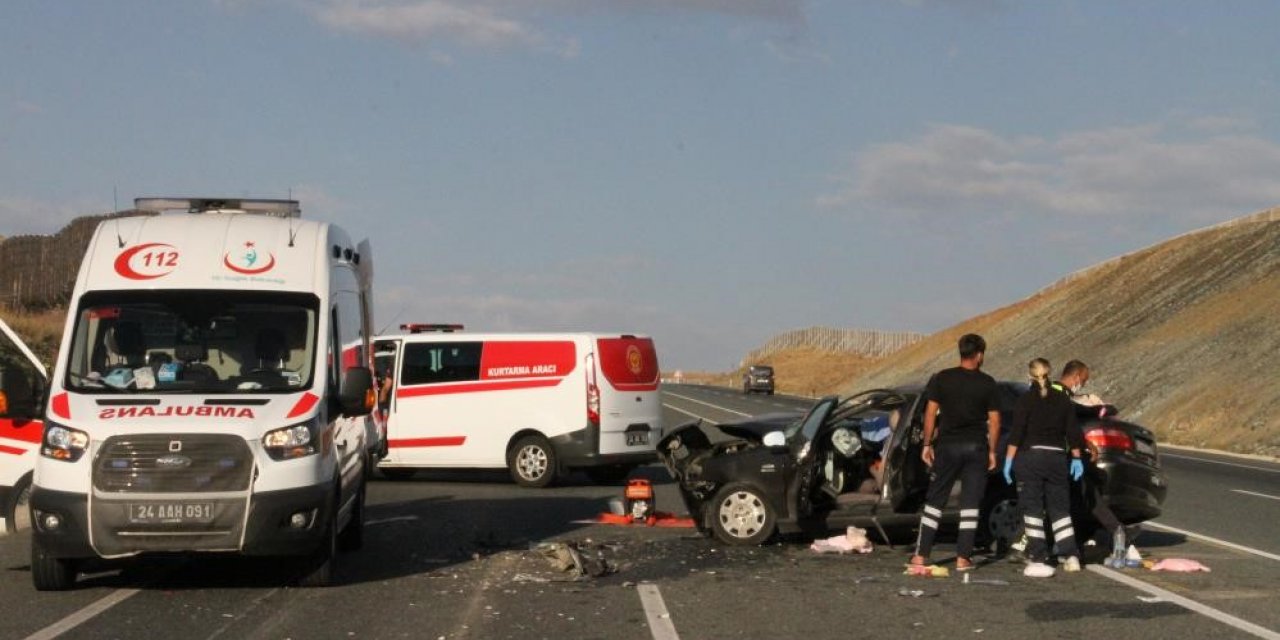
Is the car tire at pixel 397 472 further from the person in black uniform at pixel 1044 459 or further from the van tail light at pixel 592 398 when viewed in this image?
A: the person in black uniform at pixel 1044 459

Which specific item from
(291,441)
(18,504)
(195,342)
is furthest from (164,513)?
(18,504)

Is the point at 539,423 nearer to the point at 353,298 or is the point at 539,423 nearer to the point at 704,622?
the point at 353,298

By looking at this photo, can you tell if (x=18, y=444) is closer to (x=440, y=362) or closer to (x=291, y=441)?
(x=291, y=441)

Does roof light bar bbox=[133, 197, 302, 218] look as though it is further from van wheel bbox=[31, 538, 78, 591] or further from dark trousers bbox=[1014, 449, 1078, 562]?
dark trousers bbox=[1014, 449, 1078, 562]

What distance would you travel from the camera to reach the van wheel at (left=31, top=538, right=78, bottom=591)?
35.1ft

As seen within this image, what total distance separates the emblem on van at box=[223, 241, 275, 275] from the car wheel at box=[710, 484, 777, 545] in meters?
4.43

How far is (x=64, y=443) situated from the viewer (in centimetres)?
1038

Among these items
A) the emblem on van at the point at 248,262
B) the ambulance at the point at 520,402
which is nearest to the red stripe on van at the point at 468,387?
the ambulance at the point at 520,402

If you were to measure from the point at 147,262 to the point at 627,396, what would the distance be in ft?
33.9

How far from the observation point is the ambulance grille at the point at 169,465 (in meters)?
10.3

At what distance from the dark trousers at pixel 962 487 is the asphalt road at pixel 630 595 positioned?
0.32m

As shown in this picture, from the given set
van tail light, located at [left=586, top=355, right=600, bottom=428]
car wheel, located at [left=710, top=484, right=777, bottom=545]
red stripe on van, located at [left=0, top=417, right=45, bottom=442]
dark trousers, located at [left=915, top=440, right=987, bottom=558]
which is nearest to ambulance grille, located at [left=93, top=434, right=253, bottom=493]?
red stripe on van, located at [left=0, top=417, right=45, bottom=442]

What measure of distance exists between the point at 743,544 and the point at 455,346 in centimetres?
877

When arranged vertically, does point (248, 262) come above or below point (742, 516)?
above
